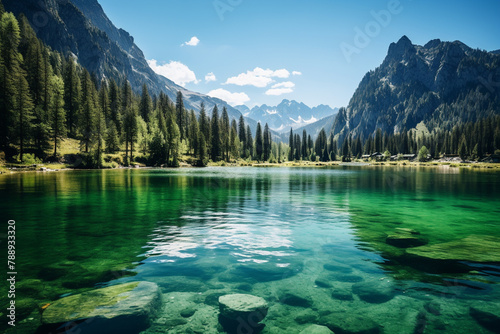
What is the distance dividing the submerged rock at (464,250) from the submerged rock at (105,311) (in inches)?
478

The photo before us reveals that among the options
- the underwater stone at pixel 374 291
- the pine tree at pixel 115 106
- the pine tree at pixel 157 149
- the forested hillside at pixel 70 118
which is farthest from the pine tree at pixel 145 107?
the underwater stone at pixel 374 291

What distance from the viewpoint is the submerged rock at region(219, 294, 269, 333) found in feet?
23.3

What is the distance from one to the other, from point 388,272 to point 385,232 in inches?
287

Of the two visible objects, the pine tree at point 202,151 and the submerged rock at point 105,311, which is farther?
the pine tree at point 202,151

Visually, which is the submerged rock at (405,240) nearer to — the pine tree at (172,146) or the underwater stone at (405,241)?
the underwater stone at (405,241)

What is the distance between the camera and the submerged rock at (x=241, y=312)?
7.11m

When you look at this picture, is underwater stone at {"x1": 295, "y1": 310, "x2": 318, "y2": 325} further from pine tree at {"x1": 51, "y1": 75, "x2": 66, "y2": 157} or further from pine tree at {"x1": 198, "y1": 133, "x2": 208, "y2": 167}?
pine tree at {"x1": 198, "y1": 133, "x2": 208, "y2": 167}

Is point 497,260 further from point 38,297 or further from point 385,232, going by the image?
point 38,297

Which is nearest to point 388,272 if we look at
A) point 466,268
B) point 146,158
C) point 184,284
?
point 466,268

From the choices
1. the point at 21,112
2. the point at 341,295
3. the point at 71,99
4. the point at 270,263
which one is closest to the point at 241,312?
the point at 341,295

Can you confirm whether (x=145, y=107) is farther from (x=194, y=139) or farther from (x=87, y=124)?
(x=87, y=124)

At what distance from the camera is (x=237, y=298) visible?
26.9 feet

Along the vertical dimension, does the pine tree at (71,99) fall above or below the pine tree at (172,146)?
above

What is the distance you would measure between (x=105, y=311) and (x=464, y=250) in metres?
15.9
